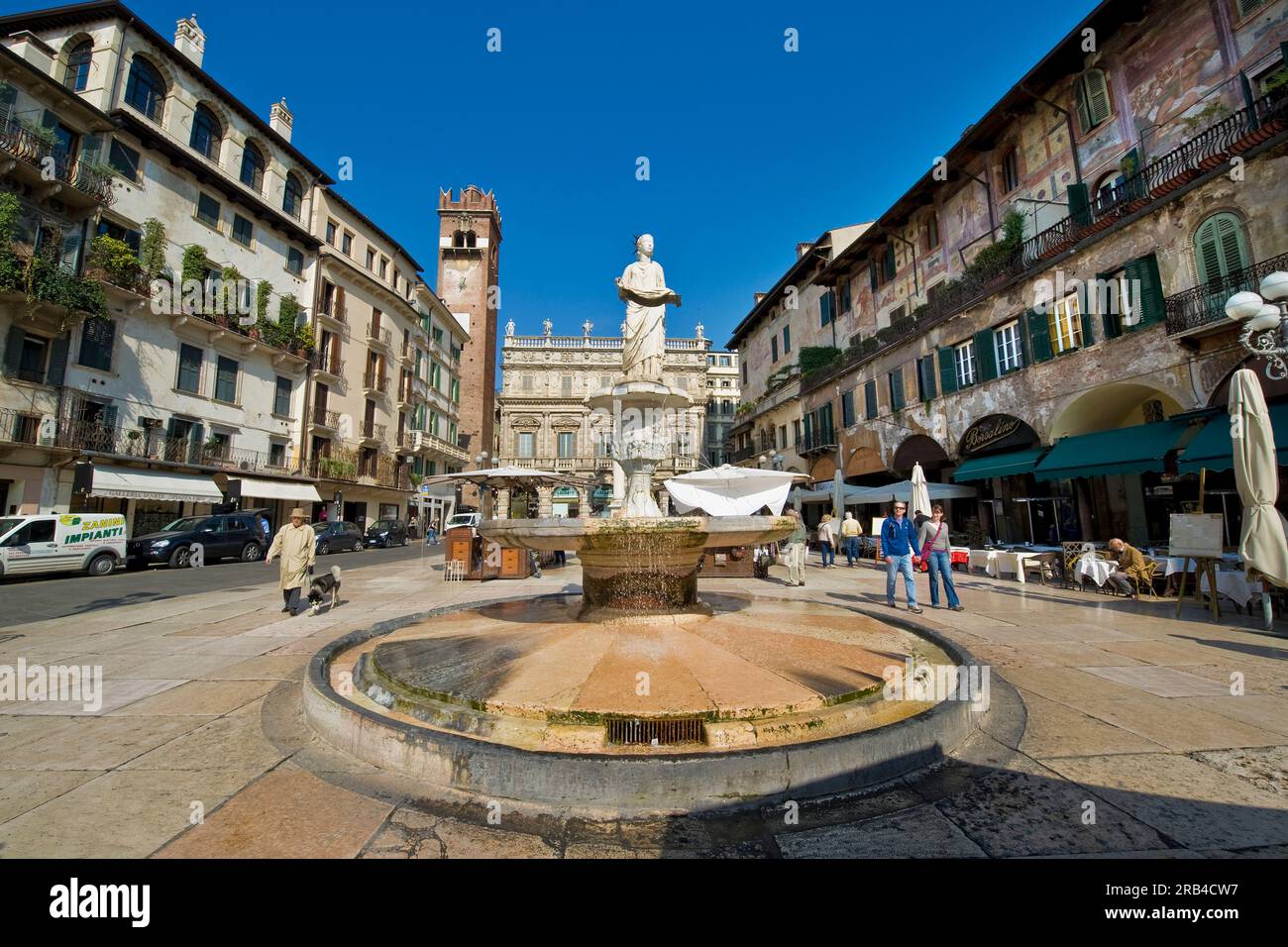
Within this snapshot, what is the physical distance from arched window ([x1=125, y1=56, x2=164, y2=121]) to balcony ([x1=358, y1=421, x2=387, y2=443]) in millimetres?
15584

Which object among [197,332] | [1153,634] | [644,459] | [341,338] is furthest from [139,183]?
[1153,634]

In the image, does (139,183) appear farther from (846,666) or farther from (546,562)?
(846,666)

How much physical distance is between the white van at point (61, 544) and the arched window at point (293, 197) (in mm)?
19973

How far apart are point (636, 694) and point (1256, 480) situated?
7.66 m

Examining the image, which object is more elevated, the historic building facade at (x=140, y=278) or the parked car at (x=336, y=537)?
the historic building facade at (x=140, y=278)

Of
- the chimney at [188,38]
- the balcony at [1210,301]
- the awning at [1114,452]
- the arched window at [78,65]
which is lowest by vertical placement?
the awning at [1114,452]

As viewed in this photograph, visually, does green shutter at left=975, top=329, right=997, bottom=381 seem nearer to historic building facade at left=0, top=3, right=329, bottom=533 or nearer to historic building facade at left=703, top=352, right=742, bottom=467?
historic building facade at left=0, top=3, right=329, bottom=533

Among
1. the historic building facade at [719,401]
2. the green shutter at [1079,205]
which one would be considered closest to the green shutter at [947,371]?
the green shutter at [1079,205]

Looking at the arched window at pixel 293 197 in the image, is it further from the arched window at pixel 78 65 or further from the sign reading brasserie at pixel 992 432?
the sign reading brasserie at pixel 992 432

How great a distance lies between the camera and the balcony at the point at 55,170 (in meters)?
16.3

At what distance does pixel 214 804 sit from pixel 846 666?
12.5 feet

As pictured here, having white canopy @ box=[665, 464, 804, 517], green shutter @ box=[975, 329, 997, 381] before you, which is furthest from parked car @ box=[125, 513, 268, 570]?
green shutter @ box=[975, 329, 997, 381]

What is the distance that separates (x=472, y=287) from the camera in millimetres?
50250

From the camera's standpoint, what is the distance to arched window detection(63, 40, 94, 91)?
65.2 ft
